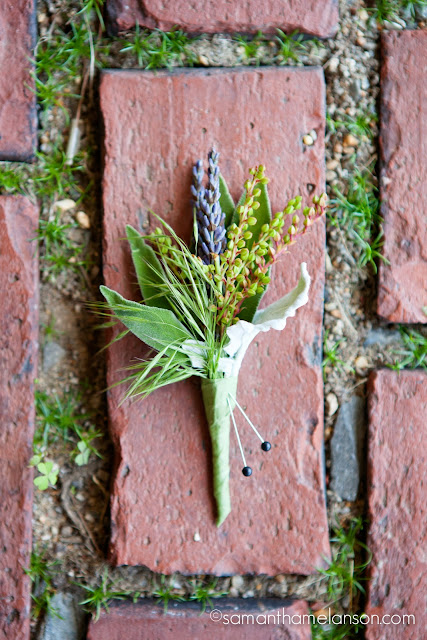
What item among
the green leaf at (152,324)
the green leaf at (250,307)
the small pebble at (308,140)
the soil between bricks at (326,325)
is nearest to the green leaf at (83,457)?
the soil between bricks at (326,325)

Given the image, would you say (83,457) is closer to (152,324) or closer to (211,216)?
(152,324)

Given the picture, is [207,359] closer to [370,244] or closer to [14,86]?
[370,244]

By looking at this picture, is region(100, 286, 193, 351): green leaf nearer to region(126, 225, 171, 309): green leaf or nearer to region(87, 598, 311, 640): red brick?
region(126, 225, 171, 309): green leaf

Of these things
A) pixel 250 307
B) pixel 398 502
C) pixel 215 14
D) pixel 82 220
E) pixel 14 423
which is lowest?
pixel 398 502

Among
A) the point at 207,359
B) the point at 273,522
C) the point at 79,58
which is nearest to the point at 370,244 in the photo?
the point at 207,359

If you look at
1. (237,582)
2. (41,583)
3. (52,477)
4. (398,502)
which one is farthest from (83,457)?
(398,502)
